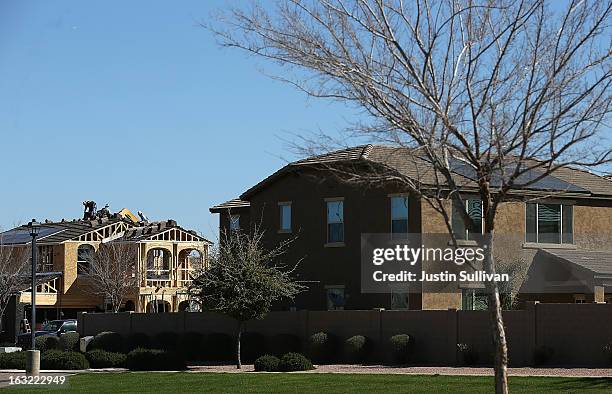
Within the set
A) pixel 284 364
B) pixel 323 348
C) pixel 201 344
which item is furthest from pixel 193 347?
pixel 284 364

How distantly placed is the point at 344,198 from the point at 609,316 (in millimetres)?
12624

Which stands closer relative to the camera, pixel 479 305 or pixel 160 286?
pixel 479 305

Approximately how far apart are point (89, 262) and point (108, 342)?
1145 inches

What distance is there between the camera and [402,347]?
119ft

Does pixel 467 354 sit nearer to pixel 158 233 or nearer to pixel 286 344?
pixel 286 344

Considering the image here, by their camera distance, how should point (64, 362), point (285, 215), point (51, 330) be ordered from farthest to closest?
point (51, 330), point (285, 215), point (64, 362)

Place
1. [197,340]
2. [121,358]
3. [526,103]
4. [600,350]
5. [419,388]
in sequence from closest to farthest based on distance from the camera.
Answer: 1. [526,103]
2. [419,388]
3. [600,350]
4. [121,358]
5. [197,340]

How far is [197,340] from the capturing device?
1591 inches

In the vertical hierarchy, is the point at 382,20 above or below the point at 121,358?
above

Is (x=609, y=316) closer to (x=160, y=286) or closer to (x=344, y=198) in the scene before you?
(x=344, y=198)

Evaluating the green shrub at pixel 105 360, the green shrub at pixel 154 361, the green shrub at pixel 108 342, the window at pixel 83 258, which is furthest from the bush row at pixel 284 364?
the window at pixel 83 258

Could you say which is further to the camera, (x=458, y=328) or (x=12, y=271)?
(x=12, y=271)

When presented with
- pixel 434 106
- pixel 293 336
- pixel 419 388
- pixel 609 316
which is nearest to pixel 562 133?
Result: pixel 434 106

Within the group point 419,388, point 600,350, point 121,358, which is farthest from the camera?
point 121,358
